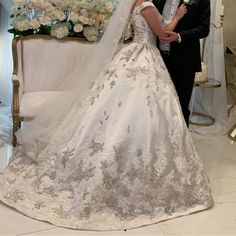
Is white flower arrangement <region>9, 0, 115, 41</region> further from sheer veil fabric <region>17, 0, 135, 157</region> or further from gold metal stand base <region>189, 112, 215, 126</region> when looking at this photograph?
gold metal stand base <region>189, 112, 215, 126</region>

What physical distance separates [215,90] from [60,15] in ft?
6.21

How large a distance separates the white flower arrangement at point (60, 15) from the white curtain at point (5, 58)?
0.85m

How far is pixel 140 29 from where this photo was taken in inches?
105

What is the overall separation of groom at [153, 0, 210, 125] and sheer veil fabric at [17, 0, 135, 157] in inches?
13.5

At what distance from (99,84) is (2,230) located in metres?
1.08

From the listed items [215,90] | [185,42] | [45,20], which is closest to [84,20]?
[45,20]

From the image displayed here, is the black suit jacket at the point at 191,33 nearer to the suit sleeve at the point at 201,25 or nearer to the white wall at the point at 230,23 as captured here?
the suit sleeve at the point at 201,25

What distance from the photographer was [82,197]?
233 centimetres

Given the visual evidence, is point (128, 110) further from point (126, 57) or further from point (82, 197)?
point (82, 197)

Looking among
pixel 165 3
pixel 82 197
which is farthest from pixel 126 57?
pixel 82 197

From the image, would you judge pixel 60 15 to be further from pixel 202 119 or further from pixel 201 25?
pixel 202 119

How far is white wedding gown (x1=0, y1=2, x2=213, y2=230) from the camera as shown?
7.60 feet

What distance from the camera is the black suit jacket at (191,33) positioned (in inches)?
111

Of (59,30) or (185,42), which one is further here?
(59,30)
